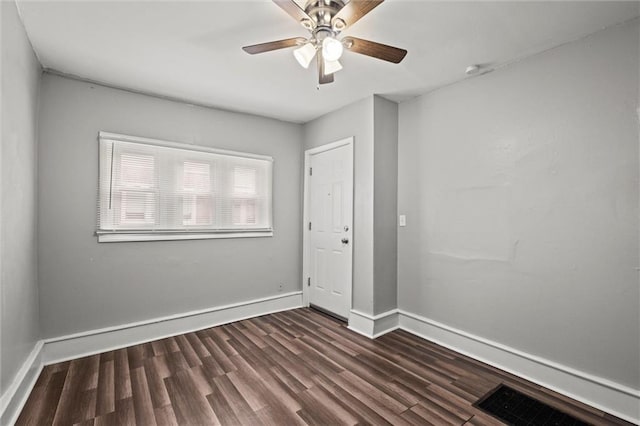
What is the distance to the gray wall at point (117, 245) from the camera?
2637 mm

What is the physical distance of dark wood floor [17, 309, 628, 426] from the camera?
190 cm

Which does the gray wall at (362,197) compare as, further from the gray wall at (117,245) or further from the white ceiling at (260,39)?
the gray wall at (117,245)

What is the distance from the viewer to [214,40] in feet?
7.20

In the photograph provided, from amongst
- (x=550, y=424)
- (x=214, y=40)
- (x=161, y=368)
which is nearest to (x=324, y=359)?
(x=161, y=368)

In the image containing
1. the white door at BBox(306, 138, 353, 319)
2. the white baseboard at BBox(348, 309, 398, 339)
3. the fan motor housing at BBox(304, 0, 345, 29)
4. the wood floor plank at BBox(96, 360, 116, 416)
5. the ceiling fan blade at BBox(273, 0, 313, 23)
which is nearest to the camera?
the ceiling fan blade at BBox(273, 0, 313, 23)

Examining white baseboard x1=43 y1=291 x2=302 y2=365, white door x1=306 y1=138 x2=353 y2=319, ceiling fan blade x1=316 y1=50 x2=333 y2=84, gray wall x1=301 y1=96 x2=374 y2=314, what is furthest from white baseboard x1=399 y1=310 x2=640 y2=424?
ceiling fan blade x1=316 y1=50 x2=333 y2=84

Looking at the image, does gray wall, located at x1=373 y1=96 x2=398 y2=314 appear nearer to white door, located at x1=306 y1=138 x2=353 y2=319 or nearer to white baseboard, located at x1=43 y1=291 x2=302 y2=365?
white door, located at x1=306 y1=138 x2=353 y2=319

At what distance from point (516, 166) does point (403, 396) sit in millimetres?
2034

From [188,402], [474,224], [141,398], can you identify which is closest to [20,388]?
[141,398]

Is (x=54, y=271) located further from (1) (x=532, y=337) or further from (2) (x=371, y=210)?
(1) (x=532, y=337)

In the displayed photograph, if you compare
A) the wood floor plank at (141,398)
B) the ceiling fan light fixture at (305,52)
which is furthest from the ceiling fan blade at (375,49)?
the wood floor plank at (141,398)

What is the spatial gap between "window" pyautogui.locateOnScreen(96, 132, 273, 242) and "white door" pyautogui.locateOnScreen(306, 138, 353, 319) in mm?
629

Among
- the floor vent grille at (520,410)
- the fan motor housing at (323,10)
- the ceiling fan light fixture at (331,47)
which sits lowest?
the floor vent grille at (520,410)

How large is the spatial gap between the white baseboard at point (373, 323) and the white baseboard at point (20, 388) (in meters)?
2.71
